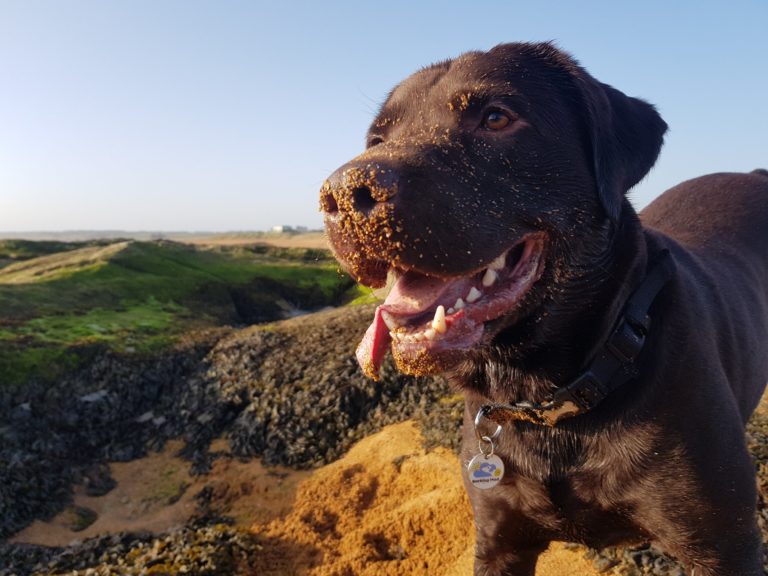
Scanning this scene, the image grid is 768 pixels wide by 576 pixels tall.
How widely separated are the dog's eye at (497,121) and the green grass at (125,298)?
0.98 meters

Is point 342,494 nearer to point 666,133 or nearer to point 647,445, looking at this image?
point 647,445

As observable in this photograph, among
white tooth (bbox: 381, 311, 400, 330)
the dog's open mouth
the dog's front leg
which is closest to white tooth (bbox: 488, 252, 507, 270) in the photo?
the dog's open mouth

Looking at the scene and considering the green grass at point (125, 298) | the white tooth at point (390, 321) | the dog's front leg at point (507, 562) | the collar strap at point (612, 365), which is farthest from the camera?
the green grass at point (125, 298)

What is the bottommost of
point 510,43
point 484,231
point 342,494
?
point 342,494

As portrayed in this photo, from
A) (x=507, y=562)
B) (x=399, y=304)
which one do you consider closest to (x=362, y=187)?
(x=399, y=304)

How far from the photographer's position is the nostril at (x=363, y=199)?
2082mm

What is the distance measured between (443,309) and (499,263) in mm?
383

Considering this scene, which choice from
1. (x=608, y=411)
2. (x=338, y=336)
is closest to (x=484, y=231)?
(x=608, y=411)

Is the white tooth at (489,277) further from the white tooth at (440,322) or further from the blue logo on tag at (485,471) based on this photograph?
the blue logo on tag at (485,471)

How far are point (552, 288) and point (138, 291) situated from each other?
16.5m

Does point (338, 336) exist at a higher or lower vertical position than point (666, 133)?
lower

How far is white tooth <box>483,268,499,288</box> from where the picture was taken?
7.90ft

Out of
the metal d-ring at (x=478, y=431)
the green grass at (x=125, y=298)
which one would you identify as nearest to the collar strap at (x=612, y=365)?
the metal d-ring at (x=478, y=431)

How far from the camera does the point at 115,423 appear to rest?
32.1 ft
